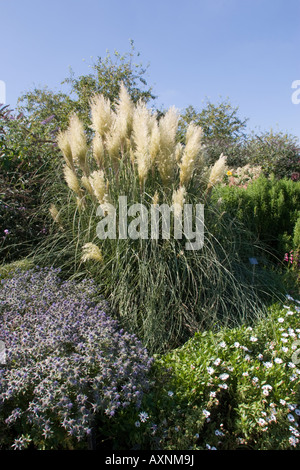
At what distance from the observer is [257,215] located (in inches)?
203

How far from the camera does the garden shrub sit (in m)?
2.94

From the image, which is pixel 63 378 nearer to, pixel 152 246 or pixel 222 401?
pixel 222 401

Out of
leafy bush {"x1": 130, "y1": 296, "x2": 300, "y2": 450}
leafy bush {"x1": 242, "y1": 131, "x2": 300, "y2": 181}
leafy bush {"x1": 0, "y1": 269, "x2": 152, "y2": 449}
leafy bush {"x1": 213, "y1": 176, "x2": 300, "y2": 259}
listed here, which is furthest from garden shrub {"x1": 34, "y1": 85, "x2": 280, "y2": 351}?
leafy bush {"x1": 242, "y1": 131, "x2": 300, "y2": 181}

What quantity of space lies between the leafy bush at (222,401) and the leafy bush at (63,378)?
202 mm

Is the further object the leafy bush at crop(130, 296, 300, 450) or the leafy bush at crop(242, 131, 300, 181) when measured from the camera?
the leafy bush at crop(242, 131, 300, 181)

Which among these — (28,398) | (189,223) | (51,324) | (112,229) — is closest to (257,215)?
(189,223)

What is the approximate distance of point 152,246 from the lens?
309 cm

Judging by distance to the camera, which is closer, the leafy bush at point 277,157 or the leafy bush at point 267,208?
the leafy bush at point 267,208

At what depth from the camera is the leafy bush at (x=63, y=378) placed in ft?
5.76

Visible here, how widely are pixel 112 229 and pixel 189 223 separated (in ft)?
2.14

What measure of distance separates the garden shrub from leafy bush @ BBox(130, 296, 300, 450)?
49 cm

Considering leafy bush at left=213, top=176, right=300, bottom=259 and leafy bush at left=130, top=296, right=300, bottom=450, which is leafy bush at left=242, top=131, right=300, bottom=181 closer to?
leafy bush at left=213, top=176, right=300, bottom=259

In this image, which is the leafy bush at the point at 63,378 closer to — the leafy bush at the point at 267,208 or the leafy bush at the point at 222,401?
the leafy bush at the point at 222,401

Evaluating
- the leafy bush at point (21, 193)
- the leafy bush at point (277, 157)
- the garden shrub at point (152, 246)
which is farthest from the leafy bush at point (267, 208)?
the leafy bush at point (277, 157)
